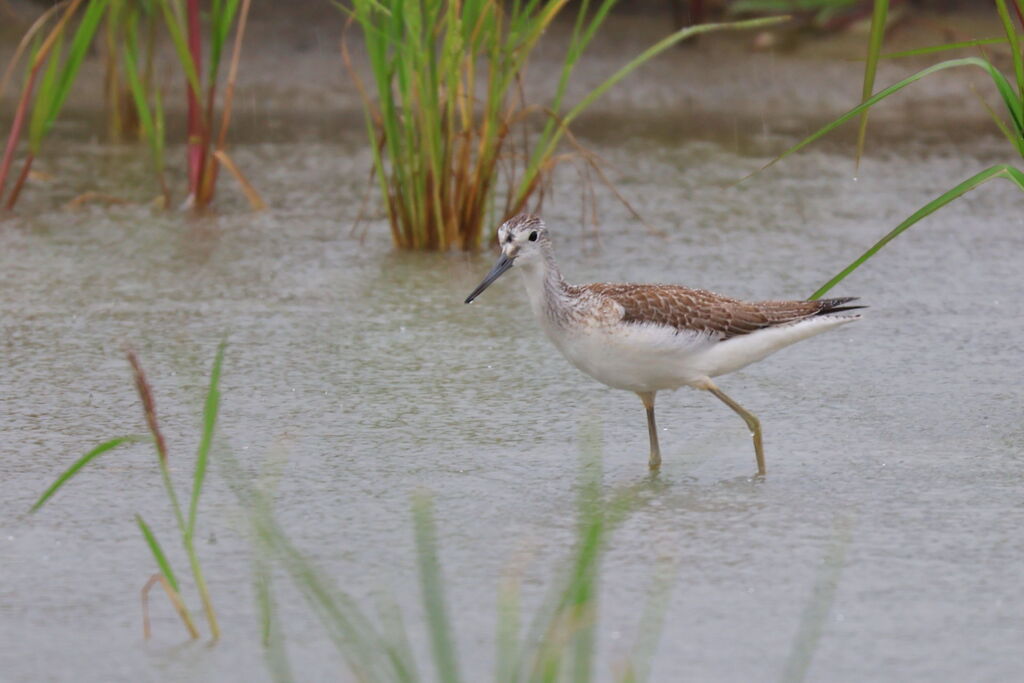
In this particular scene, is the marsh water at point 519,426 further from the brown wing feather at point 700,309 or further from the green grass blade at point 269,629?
the brown wing feather at point 700,309

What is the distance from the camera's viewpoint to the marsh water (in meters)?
3.05

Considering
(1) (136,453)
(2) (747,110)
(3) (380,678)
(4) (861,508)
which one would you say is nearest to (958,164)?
(2) (747,110)

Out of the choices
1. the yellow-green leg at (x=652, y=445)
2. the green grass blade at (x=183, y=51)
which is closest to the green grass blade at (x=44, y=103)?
the green grass blade at (x=183, y=51)

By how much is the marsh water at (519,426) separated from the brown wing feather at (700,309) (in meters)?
0.33

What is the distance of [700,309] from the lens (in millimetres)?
4074

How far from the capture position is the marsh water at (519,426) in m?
3.05

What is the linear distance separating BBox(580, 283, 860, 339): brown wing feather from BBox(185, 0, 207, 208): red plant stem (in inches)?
109

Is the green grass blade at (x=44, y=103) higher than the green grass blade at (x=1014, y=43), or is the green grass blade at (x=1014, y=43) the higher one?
the green grass blade at (x=1014, y=43)

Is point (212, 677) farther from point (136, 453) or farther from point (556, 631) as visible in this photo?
point (136, 453)

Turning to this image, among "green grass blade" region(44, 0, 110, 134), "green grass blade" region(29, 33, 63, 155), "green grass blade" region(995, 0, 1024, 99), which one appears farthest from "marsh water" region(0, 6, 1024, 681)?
"green grass blade" region(995, 0, 1024, 99)

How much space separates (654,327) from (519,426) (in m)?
0.58

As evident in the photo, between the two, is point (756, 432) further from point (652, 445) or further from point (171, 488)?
point (171, 488)

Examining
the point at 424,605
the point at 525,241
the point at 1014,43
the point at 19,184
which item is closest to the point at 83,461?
the point at 424,605

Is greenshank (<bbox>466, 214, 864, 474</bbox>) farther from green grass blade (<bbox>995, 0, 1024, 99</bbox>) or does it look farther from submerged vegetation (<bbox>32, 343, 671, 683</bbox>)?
green grass blade (<bbox>995, 0, 1024, 99</bbox>)
